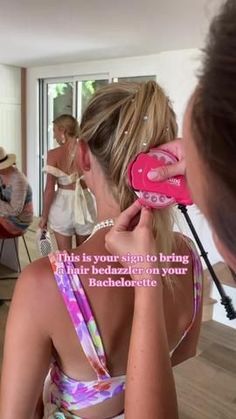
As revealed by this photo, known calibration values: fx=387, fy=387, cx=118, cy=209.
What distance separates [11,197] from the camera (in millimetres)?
3186

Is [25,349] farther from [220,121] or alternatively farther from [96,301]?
[220,121]

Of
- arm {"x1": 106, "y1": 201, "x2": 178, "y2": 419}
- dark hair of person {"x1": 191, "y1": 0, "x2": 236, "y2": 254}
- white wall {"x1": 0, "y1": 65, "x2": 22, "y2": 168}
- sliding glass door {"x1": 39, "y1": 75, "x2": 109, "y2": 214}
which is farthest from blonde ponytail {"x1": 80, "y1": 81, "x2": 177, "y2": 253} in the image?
white wall {"x1": 0, "y1": 65, "x2": 22, "y2": 168}

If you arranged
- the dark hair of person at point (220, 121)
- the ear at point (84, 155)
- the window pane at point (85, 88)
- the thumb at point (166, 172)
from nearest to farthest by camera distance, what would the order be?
1. the dark hair of person at point (220, 121)
2. the thumb at point (166, 172)
3. the ear at point (84, 155)
4. the window pane at point (85, 88)

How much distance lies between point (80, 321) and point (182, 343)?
0.34m

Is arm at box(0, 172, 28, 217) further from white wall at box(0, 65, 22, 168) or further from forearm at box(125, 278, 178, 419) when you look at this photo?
white wall at box(0, 65, 22, 168)

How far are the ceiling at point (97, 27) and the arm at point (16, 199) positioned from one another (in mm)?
1271

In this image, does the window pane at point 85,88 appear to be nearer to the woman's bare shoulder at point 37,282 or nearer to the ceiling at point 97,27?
the ceiling at point 97,27

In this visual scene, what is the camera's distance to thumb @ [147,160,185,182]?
61 cm

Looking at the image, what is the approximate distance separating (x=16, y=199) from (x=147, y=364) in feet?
8.81

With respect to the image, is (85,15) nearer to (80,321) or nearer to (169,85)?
(169,85)

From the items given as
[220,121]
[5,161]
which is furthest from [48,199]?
[220,121]

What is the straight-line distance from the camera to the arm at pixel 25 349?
2.53 ft

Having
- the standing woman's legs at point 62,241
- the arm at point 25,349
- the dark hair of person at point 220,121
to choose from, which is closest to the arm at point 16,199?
the standing woman's legs at point 62,241

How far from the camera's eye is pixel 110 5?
8.71 ft
